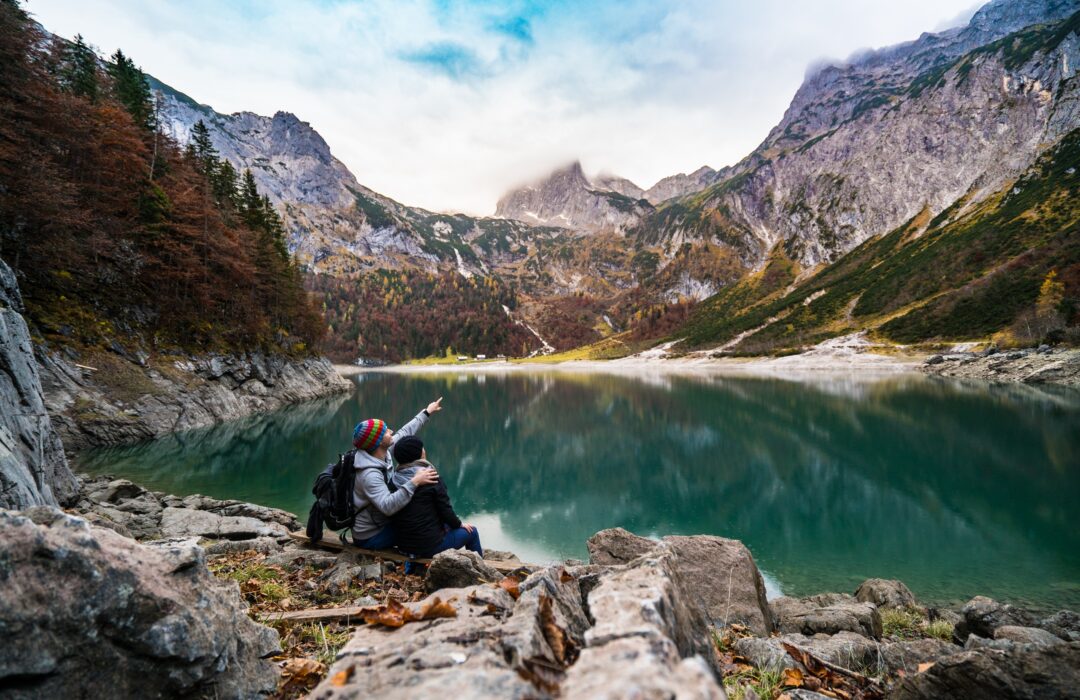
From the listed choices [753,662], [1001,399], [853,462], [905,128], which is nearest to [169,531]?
[753,662]

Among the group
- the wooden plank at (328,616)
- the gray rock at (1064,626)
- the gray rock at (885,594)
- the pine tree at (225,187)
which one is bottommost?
the gray rock at (885,594)

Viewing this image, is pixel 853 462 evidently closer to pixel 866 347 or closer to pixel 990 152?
pixel 866 347

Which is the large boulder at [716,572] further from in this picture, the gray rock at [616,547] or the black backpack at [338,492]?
the black backpack at [338,492]

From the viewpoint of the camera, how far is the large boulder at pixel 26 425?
9.37 meters

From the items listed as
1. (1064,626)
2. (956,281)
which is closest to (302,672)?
(1064,626)

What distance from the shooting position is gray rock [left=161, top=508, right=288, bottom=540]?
10.7m

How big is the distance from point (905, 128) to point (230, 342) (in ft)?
803

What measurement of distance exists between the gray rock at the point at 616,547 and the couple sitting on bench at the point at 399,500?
269cm

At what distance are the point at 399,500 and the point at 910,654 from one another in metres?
7.24

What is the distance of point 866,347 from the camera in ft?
317

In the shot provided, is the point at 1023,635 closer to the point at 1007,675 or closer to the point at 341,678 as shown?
the point at 1007,675

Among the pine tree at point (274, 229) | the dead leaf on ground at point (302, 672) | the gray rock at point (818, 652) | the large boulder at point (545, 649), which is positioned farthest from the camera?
the pine tree at point (274, 229)

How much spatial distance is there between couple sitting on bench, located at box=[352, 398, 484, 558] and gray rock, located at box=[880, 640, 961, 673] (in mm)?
5875

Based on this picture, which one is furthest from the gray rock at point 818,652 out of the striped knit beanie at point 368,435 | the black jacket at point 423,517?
the striped knit beanie at point 368,435
